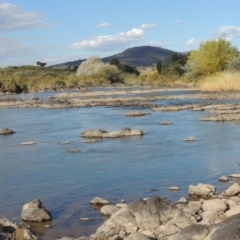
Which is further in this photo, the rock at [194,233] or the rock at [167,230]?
the rock at [167,230]

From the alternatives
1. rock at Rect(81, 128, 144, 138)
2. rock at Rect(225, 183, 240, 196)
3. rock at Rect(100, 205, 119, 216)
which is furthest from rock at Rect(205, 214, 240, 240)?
Answer: rock at Rect(81, 128, 144, 138)

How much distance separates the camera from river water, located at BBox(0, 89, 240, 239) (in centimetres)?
1144

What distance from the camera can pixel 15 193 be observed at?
41.2 ft

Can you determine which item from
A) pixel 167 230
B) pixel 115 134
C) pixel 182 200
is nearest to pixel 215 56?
pixel 115 134

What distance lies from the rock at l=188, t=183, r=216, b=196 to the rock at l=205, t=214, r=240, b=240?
4.09m

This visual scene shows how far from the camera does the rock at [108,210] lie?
10485mm

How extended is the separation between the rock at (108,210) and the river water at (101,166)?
0.27 meters

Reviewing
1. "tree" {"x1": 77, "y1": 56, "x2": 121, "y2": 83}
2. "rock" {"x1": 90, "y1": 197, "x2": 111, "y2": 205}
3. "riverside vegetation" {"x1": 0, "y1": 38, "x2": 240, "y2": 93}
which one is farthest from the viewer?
"tree" {"x1": 77, "y1": 56, "x2": 121, "y2": 83}

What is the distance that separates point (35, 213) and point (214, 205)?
357cm

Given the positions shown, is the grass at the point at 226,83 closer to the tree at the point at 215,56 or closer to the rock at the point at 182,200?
the tree at the point at 215,56

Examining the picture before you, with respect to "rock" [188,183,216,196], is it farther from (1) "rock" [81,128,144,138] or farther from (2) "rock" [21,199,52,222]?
(1) "rock" [81,128,144,138]

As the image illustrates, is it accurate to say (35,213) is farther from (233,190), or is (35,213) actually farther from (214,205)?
(233,190)

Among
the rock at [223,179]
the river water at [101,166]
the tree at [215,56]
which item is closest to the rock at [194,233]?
the river water at [101,166]

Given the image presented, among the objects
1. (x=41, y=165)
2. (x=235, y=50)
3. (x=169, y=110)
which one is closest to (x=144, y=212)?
(x=41, y=165)
